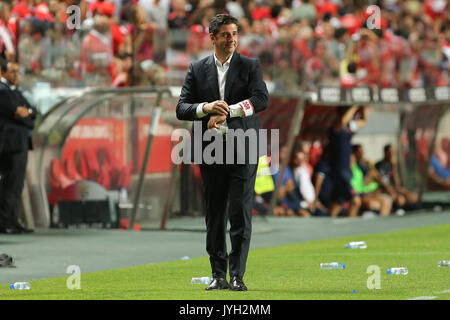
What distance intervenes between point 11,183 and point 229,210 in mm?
8112

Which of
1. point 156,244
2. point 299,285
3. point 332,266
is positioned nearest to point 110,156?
point 156,244

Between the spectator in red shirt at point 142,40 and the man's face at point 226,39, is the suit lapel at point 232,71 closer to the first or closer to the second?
the man's face at point 226,39

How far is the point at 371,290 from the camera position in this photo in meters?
10.2

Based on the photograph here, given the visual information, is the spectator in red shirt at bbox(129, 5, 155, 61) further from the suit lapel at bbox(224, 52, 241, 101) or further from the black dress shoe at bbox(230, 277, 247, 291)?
the black dress shoe at bbox(230, 277, 247, 291)

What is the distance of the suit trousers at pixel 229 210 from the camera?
10047mm

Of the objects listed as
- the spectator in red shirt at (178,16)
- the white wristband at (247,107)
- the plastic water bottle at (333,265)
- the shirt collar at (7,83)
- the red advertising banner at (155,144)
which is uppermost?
the spectator in red shirt at (178,16)

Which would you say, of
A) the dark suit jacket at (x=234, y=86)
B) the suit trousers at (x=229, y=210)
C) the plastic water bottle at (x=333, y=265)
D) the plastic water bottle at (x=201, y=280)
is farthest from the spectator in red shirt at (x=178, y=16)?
the suit trousers at (x=229, y=210)

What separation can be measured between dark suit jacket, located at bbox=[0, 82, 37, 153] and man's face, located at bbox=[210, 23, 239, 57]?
25.7 ft

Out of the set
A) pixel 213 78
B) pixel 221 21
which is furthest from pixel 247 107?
pixel 221 21

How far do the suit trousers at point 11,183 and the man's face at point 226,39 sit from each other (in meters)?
8.18

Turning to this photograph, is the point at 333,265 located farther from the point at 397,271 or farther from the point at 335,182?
the point at 335,182

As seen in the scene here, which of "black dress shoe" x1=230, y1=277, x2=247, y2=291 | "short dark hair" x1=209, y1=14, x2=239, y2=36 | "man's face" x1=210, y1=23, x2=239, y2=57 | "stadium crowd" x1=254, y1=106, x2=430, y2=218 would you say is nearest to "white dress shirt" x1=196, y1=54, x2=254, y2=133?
"man's face" x1=210, y1=23, x2=239, y2=57

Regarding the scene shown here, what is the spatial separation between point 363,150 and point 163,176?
512 cm

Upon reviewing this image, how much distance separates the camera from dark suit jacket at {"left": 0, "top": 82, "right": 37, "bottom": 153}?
56.7ft
